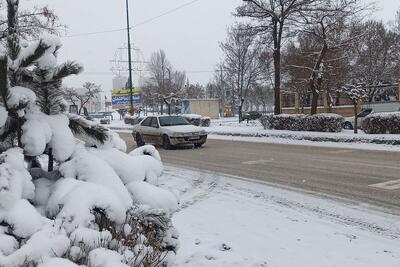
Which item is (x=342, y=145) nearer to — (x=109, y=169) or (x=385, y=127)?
(x=385, y=127)

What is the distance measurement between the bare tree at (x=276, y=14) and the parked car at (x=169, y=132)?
1014 centimetres


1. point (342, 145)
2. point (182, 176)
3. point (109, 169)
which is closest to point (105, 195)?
point (109, 169)

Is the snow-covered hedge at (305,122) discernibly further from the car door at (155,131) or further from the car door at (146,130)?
the car door at (146,130)

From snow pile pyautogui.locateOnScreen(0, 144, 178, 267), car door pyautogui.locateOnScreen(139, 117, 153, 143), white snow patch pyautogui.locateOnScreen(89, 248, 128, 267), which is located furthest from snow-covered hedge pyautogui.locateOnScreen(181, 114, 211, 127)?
white snow patch pyautogui.locateOnScreen(89, 248, 128, 267)

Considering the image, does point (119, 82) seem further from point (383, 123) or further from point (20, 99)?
point (20, 99)

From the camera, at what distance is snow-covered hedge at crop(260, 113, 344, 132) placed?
75.2 ft

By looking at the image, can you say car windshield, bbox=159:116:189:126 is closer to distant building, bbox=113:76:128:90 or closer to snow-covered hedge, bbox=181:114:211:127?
snow-covered hedge, bbox=181:114:211:127

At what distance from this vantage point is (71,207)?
3303 mm

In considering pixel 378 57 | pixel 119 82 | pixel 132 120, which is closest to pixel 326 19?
pixel 378 57

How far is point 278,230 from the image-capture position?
20.6ft

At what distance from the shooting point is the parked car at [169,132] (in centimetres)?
1919

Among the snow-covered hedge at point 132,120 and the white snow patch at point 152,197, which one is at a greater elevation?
the white snow patch at point 152,197

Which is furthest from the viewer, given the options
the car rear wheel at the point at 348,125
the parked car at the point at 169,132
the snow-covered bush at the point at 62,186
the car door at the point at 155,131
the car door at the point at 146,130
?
the car rear wheel at the point at 348,125

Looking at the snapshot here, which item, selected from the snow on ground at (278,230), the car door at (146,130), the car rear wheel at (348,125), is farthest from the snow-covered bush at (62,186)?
the car rear wheel at (348,125)
